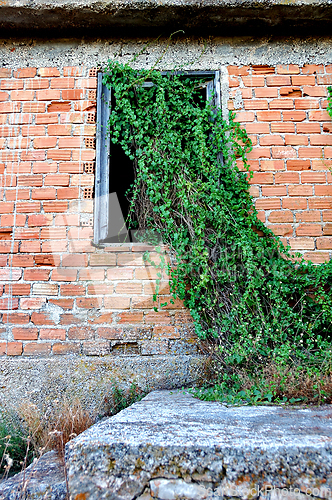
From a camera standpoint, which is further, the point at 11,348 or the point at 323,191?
the point at 323,191

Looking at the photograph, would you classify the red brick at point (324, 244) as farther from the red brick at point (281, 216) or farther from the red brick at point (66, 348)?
the red brick at point (66, 348)

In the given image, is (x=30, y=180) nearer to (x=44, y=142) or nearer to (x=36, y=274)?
(x=44, y=142)

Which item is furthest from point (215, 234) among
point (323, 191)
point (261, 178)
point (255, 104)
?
point (255, 104)

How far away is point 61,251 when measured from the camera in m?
2.93

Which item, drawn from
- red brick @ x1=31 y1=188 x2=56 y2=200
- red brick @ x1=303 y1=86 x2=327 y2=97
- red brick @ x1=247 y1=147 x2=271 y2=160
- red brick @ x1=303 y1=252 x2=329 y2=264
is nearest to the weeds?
red brick @ x1=303 y1=252 x2=329 y2=264

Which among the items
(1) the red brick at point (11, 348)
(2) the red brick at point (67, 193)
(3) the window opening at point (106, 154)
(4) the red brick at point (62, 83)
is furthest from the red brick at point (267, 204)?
(1) the red brick at point (11, 348)

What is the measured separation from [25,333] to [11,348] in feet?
0.54

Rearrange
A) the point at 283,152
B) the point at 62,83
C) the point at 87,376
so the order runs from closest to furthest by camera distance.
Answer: the point at 87,376 < the point at 283,152 < the point at 62,83

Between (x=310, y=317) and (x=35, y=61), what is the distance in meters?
3.40

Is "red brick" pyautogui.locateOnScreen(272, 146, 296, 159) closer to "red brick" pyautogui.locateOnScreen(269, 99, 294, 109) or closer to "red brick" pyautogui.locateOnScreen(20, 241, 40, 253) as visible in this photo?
"red brick" pyautogui.locateOnScreen(269, 99, 294, 109)

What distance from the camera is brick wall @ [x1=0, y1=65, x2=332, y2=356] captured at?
2824mm

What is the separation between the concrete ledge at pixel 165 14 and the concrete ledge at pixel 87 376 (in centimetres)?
301

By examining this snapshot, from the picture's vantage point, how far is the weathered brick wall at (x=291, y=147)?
9.65 feet

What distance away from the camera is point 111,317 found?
9.30 feet
